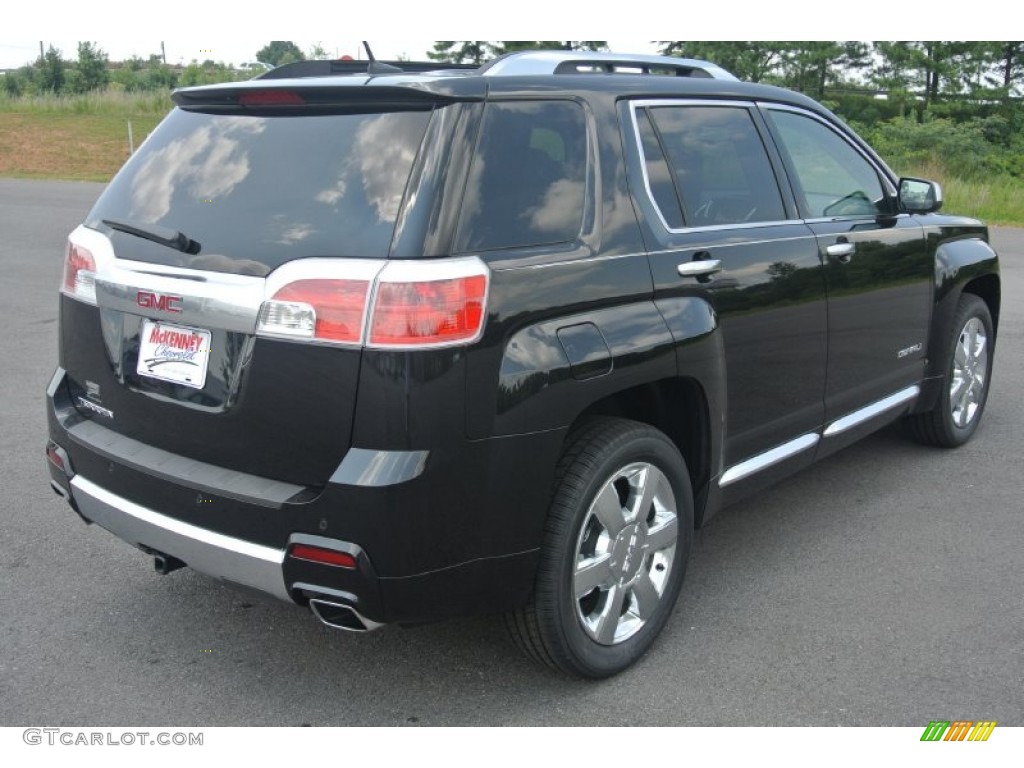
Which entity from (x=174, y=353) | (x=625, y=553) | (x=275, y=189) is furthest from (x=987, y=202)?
(x=174, y=353)

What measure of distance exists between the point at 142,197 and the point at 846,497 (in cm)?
349

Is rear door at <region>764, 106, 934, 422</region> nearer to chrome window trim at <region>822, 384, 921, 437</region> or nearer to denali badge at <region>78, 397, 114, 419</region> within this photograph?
chrome window trim at <region>822, 384, 921, 437</region>

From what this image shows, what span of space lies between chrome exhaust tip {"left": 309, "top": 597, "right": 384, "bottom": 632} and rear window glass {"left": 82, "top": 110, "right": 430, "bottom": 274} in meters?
0.93

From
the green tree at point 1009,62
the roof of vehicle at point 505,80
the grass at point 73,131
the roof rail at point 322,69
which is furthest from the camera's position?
the green tree at point 1009,62

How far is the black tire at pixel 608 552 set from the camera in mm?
3105

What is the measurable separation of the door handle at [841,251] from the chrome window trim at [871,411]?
0.71 m

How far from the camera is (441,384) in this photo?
272cm

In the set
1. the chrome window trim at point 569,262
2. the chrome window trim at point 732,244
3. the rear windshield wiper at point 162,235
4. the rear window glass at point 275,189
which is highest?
the rear window glass at point 275,189

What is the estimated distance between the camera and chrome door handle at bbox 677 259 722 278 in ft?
11.5

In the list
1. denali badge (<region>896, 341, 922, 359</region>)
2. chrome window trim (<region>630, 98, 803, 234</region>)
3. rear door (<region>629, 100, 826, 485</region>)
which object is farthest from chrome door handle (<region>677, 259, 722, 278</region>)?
denali badge (<region>896, 341, 922, 359</region>)

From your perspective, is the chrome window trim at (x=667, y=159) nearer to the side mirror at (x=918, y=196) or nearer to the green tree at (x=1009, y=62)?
the side mirror at (x=918, y=196)

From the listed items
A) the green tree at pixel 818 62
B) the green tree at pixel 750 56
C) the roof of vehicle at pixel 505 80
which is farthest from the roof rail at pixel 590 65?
the green tree at pixel 818 62

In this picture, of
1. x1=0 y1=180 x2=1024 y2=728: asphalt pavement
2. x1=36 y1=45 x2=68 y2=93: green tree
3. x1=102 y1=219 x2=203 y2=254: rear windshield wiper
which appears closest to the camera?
x1=102 y1=219 x2=203 y2=254: rear windshield wiper

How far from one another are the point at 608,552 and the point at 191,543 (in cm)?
127
